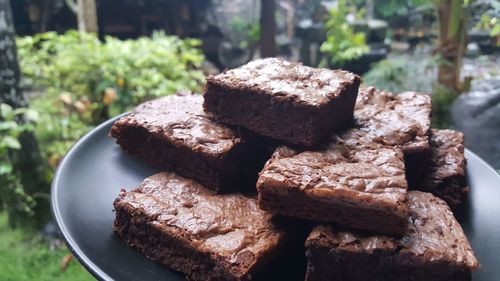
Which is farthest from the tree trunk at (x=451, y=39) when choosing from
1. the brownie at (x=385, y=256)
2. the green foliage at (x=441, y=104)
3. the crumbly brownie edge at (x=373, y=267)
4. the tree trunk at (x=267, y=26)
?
the crumbly brownie edge at (x=373, y=267)

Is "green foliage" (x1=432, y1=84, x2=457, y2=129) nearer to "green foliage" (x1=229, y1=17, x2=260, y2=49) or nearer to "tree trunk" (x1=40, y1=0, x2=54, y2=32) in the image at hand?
"green foliage" (x1=229, y1=17, x2=260, y2=49)

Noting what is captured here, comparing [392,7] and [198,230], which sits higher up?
[392,7]

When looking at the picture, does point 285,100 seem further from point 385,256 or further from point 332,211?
point 385,256

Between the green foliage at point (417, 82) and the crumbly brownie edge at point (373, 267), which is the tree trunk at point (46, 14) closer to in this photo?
the green foliage at point (417, 82)

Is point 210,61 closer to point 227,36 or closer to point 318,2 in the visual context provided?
point 227,36

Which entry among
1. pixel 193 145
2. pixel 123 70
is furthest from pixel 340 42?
pixel 193 145

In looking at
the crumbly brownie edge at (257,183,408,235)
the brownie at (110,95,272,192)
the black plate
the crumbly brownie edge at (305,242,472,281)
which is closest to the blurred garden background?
the black plate

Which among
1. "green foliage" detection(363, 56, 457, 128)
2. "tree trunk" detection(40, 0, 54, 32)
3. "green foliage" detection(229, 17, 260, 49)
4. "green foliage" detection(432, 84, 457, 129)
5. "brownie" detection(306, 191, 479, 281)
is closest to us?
"brownie" detection(306, 191, 479, 281)
